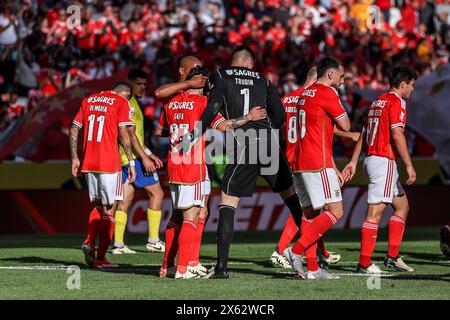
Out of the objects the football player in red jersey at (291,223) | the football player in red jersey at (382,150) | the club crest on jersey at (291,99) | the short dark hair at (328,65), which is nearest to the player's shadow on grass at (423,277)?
the football player in red jersey at (382,150)

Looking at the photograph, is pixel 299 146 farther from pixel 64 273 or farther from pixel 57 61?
pixel 57 61

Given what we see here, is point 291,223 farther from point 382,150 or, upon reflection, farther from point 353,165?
point 353,165

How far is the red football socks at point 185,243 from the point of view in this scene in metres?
11.0

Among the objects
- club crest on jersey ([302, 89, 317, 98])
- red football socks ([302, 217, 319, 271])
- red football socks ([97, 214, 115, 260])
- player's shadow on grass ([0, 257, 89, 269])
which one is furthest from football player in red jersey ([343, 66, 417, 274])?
player's shadow on grass ([0, 257, 89, 269])

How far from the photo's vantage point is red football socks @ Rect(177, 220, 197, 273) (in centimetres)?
1096

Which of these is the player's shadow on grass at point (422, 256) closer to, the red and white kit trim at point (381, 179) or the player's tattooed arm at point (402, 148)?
the red and white kit trim at point (381, 179)

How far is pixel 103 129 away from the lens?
41.2 feet

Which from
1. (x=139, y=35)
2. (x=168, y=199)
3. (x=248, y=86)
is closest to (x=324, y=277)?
(x=248, y=86)

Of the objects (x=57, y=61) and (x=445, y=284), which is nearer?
(x=445, y=284)

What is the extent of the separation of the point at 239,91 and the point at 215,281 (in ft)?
6.28

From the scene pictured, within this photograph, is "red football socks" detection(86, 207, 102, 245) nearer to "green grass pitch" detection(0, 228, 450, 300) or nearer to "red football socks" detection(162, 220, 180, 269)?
"green grass pitch" detection(0, 228, 450, 300)

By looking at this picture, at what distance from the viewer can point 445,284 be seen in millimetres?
10586

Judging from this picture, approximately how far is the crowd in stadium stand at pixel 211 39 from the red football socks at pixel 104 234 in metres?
9.25
